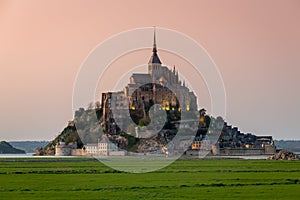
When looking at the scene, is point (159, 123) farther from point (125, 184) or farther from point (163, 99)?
point (125, 184)

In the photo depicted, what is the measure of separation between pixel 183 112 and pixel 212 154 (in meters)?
15.0

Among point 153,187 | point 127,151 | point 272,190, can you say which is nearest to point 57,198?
point 153,187

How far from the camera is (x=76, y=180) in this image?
51.9 m

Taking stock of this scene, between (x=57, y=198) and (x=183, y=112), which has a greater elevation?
(x=183, y=112)

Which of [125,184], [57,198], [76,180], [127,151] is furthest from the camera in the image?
[127,151]

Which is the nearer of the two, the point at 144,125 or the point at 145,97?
the point at 144,125

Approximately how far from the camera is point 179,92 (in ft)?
626

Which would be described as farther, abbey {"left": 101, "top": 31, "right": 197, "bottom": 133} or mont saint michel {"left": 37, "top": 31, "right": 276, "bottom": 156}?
abbey {"left": 101, "top": 31, "right": 197, "bottom": 133}

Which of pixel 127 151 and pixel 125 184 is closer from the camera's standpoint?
pixel 125 184

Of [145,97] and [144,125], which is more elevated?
[145,97]

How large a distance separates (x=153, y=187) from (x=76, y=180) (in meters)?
9.37

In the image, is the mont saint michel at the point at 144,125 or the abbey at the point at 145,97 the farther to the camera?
the abbey at the point at 145,97

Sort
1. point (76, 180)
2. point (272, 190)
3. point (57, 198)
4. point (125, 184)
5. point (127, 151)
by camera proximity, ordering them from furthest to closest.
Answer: point (127, 151)
point (76, 180)
point (125, 184)
point (272, 190)
point (57, 198)

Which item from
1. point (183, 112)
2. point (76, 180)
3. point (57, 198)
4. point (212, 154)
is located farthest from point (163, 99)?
point (57, 198)
